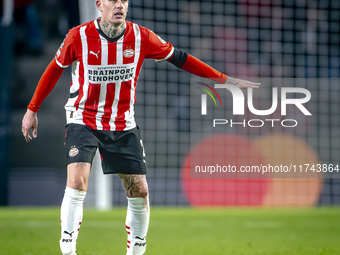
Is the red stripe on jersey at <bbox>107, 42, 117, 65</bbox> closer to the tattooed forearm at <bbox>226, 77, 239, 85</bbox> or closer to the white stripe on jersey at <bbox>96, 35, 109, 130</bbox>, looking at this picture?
the white stripe on jersey at <bbox>96, 35, 109, 130</bbox>

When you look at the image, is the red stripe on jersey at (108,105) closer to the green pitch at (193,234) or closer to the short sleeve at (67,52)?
the short sleeve at (67,52)

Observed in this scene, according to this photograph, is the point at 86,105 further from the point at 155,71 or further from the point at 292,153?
the point at 155,71

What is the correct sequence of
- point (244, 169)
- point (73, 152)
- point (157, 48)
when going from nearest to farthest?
point (73, 152) → point (157, 48) → point (244, 169)

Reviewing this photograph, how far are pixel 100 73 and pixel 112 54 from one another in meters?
0.15

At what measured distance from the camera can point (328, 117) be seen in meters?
12.0

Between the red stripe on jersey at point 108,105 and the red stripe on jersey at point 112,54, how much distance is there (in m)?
0.15

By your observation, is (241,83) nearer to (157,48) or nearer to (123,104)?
(157,48)

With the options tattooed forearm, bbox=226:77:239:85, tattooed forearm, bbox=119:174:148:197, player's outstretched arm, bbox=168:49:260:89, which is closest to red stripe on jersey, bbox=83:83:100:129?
tattooed forearm, bbox=119:174:148:197

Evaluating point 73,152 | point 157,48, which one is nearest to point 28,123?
point 73,152

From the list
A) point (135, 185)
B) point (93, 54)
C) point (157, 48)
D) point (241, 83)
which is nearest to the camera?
point (93, 54)

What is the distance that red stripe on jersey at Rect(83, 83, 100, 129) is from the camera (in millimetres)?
3043

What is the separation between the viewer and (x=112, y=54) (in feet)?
10.1

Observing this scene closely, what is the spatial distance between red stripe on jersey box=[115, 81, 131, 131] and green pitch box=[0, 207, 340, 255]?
128 centimetres

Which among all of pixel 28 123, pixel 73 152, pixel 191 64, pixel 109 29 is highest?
pixel 109 29
